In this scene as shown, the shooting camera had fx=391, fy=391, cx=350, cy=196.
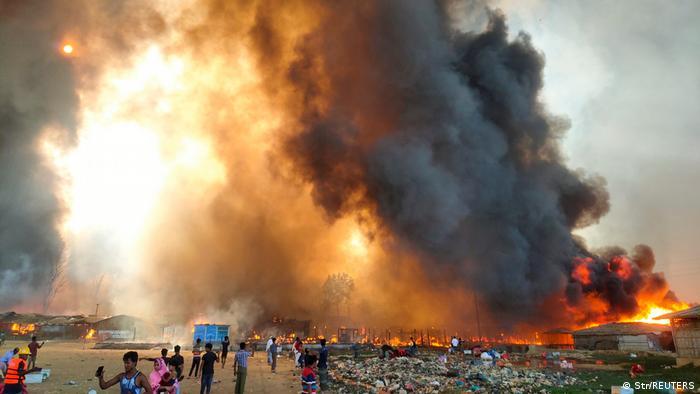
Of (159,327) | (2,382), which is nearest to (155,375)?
(2,382)

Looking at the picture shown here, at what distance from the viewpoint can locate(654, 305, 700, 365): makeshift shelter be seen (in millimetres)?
28367

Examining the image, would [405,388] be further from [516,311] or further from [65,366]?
[516,311]

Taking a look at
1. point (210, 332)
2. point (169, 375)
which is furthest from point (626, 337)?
point (169, 375)

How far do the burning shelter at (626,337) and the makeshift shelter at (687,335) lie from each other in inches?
596

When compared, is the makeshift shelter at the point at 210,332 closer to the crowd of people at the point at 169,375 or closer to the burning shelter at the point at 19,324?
the crowd of people at the point at 169,375

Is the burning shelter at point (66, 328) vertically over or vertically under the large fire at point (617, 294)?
under

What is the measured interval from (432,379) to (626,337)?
125ft

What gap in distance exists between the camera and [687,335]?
29.3 meters

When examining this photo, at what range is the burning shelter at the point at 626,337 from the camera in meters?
44.4

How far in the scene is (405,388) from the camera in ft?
60.6

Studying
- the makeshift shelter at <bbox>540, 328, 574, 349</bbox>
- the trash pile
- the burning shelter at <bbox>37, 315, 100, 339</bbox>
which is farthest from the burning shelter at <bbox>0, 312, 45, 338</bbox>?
the makeshift shelter at <bbox>540, 328, 574, 349</bbox>

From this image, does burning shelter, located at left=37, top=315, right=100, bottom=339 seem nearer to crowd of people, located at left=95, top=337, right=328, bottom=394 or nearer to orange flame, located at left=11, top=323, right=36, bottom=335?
orange flame, located at left=11, top=323, right=36, bottom=335

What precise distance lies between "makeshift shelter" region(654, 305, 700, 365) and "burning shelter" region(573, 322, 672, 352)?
1513 centimetres

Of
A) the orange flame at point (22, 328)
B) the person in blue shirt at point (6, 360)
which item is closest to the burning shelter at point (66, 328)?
the orange flame at point (22, 328)
